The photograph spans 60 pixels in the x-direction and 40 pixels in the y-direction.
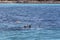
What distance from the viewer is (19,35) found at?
19047 mm

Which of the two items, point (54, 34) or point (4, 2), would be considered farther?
point (4, 2)

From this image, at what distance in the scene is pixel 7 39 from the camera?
17.2m

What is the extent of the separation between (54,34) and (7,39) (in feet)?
13.5

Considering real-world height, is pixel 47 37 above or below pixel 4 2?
above

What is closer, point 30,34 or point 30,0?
point 30,34

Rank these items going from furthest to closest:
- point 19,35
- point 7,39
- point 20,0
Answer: point 20,0, point 19,35, point 7,39

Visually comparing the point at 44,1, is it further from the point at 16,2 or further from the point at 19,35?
the point at 19,35

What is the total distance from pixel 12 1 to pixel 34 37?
341ft

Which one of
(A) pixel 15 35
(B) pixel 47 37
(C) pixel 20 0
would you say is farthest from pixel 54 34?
(C) pixel 20 0

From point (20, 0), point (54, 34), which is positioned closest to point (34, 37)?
point (54, 34)

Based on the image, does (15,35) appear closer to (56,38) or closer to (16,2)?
(56,38)

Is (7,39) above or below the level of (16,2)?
above

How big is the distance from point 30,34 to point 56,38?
8.37 ft

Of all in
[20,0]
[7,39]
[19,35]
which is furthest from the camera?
[20,0]
